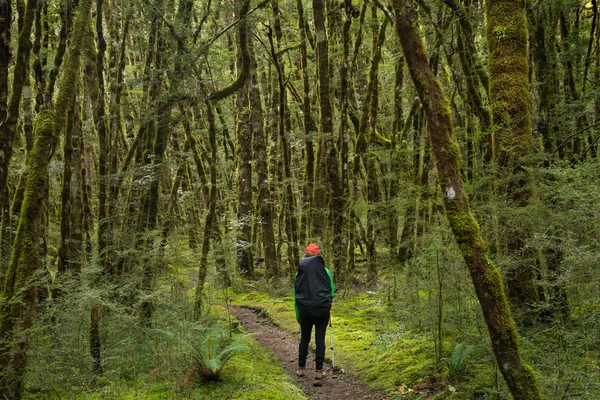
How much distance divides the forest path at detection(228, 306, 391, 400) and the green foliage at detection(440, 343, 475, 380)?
1.08 meters

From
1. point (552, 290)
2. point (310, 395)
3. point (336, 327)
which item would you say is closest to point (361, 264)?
point (336, 327)

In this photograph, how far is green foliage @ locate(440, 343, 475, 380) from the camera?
239 inches

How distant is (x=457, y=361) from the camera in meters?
6.09

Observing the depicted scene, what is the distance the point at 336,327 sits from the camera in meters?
11.0

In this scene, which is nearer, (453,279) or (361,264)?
(453,279)

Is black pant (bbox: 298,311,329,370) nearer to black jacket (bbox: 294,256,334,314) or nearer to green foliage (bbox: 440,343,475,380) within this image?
black jacket (bbox: 294,256,334,314)

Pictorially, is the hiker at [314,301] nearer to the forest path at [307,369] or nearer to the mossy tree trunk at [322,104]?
the forest path at [307,369]

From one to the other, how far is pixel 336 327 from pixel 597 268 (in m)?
7.09

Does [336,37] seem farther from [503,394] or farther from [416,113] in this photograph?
[503,394]

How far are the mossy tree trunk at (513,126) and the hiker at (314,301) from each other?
3061 mm

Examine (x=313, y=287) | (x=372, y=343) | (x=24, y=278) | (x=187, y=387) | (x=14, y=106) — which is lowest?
(x=372, y=343)

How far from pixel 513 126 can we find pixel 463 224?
8.03 ft

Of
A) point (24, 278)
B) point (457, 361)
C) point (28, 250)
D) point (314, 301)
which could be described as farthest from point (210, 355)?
point (457, 361)

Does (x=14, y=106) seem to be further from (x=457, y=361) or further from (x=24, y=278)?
(x=457, y=361)
